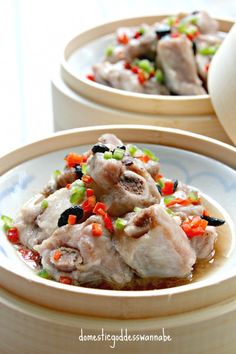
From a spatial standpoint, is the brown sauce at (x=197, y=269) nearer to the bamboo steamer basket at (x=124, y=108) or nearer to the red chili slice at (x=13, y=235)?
the red chili slice at (x=13, y=235)

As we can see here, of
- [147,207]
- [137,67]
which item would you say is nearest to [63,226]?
[147,207]

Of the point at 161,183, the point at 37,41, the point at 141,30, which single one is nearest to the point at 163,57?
the point at 141,30

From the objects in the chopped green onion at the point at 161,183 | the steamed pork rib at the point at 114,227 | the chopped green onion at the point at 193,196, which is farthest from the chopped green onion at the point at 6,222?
the chopped green onion at the point at 193,196

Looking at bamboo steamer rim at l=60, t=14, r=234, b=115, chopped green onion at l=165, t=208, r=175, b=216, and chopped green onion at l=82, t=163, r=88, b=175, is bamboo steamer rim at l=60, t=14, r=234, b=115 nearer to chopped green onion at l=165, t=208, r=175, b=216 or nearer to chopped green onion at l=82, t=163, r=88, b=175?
chopped green onion at l=82, t=163, r=88, b=175

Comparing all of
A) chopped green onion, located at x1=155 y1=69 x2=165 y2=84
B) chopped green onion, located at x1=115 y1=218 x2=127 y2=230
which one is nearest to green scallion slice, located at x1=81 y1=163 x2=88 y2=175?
chopped green onion, located at x1=115 y1=218 x2=127 y2=230

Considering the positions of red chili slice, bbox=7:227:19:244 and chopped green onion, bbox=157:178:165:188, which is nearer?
red chili slice, bbox=7:227:19:244
